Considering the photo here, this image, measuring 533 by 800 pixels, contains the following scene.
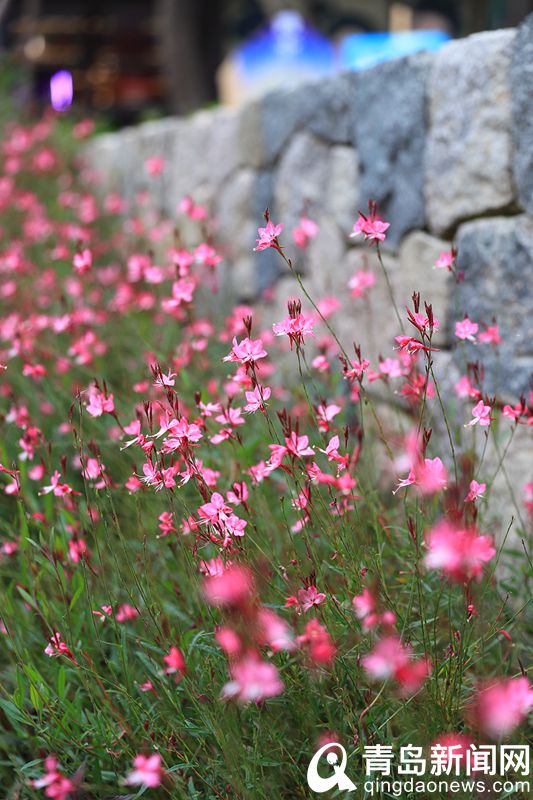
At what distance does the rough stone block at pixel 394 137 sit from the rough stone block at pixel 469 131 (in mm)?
68

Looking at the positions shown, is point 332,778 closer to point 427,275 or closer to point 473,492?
point 473,492

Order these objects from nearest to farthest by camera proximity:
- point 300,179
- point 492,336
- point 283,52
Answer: point 492,336 < point 300,179 < point 283,52

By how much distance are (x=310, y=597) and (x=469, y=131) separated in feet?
5.04

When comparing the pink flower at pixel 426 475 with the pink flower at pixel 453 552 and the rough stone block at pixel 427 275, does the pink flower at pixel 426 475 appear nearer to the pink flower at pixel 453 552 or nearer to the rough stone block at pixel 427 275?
the pink flower at pixel 453 552

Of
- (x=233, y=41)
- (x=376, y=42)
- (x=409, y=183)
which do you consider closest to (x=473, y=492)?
(x=409, y=183)

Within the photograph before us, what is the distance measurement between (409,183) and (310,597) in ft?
5.56

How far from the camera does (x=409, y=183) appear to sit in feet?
9.27

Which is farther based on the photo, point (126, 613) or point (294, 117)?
point (294, 117)

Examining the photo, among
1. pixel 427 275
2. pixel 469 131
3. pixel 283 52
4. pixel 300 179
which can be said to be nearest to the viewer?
pixel 469 131

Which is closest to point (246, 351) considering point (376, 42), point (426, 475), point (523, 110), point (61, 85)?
point (426, 475)

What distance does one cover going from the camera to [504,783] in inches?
58.6

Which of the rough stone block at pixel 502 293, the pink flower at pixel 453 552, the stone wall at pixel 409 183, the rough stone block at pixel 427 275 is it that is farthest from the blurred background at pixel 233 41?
the pink flower at pixel 453 552

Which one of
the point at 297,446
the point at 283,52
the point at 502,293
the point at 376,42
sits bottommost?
the point at 297,446

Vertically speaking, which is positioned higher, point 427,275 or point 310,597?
point 427,275
